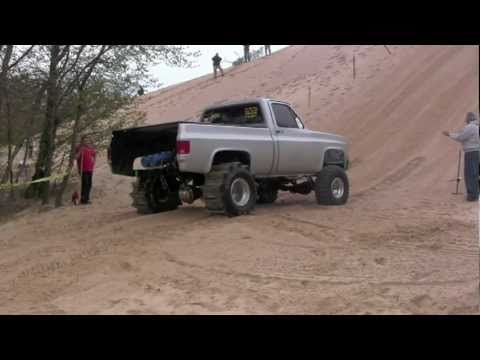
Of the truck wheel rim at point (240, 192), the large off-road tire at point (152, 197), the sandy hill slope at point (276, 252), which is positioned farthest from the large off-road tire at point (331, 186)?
the large off-road tire at point (152, 197)

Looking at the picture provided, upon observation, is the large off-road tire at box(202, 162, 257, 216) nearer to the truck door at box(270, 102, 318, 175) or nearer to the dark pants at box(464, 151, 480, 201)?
the truck door at box(270, 102, 318, 175)

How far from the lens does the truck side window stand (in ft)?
34.9

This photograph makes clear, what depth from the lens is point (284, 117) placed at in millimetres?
10812

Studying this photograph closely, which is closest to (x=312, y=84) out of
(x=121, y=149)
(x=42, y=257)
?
(x=121, y=149)

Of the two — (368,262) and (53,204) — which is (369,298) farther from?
(53,204)

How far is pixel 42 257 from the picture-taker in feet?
25.1

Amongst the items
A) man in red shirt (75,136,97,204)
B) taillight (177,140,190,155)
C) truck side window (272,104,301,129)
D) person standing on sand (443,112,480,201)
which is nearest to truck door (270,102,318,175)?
truck side window (272,104,301,129)

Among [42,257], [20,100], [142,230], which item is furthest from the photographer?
[20,100]

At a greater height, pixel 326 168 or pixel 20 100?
pixel 20 100

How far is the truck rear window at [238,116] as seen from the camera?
10.5 m

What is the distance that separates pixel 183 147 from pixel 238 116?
250 cm

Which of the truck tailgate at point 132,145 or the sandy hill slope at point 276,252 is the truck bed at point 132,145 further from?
the sandy hill slope at point 276,252

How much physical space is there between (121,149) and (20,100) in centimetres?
448

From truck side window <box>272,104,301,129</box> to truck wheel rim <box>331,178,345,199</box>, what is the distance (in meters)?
1.45
